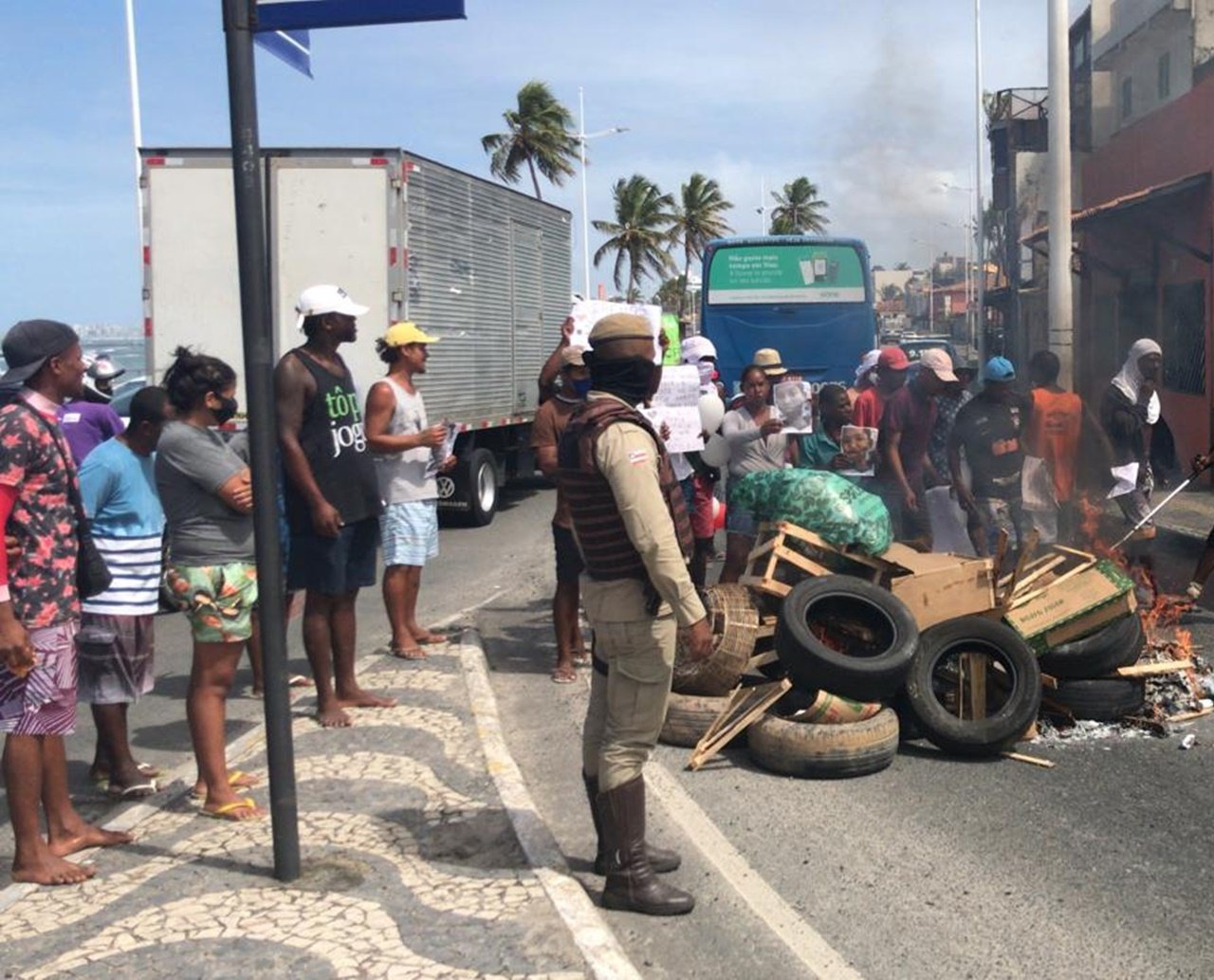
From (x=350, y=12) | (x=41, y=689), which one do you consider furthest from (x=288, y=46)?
(x=41, y=689)

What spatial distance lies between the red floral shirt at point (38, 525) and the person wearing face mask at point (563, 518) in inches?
118

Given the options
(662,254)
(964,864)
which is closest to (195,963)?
(964,864)

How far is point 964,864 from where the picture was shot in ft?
15.7

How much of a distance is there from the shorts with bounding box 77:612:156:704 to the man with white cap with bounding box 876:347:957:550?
5.34 m

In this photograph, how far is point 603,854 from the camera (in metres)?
4.53

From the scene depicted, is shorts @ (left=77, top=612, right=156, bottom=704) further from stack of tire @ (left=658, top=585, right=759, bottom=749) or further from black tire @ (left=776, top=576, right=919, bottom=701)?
black tire @ (left=776, top=576, right=919, bottom=701)

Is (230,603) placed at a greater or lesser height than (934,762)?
greater

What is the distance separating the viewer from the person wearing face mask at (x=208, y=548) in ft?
16.3

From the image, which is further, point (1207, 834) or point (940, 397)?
point (940, 397)

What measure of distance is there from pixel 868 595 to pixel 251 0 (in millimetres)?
3804

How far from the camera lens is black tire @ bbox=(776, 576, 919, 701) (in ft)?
19.4

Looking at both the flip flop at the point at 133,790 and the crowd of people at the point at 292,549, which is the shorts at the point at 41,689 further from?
the flip flop at the point at 133,790

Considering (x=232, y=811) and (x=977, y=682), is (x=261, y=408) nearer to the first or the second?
(x=232, y=811)

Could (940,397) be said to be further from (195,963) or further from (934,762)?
(195,963)
